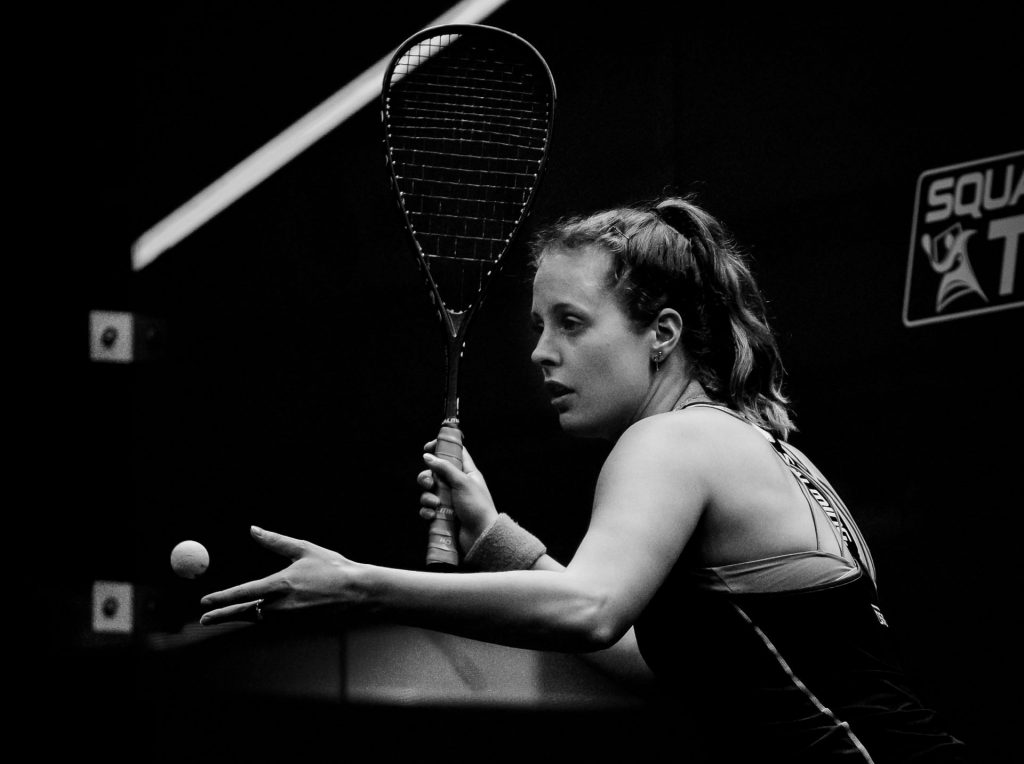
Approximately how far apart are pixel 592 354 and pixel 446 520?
0.85 ft

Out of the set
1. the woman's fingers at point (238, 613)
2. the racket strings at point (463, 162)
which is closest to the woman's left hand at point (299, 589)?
the woman's fingers at point (238, 613)

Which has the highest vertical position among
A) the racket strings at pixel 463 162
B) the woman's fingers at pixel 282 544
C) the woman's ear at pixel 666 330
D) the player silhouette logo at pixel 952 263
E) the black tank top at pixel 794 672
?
the racket strings at pixel 463 162

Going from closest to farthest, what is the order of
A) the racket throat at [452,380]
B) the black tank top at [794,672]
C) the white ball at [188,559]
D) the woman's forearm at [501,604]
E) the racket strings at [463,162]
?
1. the woman's forearm at [501,604]
2. the black tank top at [794,672]
3. the racket throat at [452,380]
4. the white ball at [188,559]
5. the racket strings at [463,162]

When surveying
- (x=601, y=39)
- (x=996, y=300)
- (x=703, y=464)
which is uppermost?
(x=601, y=39)

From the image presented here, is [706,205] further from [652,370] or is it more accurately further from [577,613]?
[577,613]

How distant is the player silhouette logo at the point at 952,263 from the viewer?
2.46 metres

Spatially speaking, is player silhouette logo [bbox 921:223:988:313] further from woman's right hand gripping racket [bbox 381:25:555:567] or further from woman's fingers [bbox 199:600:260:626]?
woman's fingers [bbox 199:600:260:626]

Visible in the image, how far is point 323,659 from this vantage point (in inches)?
118

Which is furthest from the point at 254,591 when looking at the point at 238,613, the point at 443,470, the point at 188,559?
the point at 188,559

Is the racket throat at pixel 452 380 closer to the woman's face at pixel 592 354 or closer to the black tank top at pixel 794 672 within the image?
the woman's face at pixel 592 354

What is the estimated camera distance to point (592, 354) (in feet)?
4.99

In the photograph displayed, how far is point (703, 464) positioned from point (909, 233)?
1.34 metres

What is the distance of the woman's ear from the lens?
1543 mm

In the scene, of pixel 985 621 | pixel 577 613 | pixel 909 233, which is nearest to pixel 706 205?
pixel 909 233
